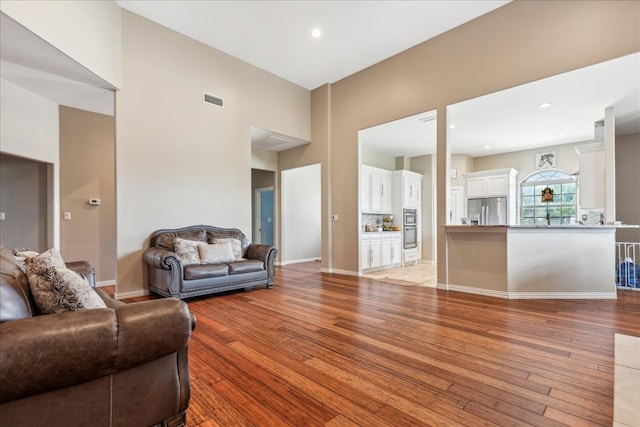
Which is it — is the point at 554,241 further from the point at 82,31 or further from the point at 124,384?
the point at 82,31

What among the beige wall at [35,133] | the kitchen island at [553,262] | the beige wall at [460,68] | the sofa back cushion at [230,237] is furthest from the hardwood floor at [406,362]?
the beige wall at [35,133]

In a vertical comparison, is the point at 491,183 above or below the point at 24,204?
above

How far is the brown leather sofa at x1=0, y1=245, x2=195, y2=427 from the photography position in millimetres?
1092

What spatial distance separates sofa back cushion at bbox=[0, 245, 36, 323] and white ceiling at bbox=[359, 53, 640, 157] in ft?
16.2

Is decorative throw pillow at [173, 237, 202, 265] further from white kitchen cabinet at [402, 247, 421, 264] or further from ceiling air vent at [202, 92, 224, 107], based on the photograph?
white kitchen cabinet at [402, 247, 421, 264]

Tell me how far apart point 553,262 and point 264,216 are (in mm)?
6477

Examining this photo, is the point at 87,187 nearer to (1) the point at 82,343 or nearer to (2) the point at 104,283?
(2) the point at 104,283

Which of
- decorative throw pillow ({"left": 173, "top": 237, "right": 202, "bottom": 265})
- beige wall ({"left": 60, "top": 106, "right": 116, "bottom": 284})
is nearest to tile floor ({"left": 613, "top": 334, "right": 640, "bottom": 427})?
decorative throw pillow ({"left": 173, "top": 237, "right": 202, "bottom": 265})

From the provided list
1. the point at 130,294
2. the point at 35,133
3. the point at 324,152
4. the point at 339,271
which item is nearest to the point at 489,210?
the point at 339,271

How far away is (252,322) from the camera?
313cm

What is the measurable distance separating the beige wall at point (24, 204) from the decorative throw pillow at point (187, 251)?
2469mm

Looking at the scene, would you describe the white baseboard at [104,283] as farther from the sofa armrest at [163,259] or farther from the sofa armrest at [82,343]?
the sofa armrest at [82,343]

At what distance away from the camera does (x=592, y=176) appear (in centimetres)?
472

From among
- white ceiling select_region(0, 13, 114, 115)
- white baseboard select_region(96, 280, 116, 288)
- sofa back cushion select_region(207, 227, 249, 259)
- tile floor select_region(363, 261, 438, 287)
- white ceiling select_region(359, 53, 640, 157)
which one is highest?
white ceiling select_region(0, 13, 114, 115)
